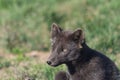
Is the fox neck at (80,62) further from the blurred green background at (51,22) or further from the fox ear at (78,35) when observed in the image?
the blurred green background at (51,22)

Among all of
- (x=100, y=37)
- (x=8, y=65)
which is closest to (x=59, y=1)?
(x=100, y=37)

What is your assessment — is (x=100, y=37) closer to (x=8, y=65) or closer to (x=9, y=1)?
(x=8, y=65)

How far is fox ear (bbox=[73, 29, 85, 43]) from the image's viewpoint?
8.84 m

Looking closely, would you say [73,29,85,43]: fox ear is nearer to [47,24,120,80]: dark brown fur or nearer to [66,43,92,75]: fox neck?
[47,24,120,80]: dark brown fur

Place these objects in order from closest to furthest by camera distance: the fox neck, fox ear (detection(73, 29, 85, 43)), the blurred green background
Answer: fox ear (detection(73, 29, 85, 43))
the fox neck
the blurred green background

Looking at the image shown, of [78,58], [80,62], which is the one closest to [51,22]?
[80,62]

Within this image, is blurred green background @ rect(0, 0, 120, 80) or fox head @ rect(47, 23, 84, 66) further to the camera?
blurred green background @ rect(0, 0, 120, 80)

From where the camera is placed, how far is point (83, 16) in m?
15.9

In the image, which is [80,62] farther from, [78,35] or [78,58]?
[78,35]

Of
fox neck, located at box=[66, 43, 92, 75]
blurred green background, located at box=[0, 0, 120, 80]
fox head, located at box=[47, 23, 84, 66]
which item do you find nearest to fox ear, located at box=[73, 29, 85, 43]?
fox head, located at box=[47, 23, 84, 66]

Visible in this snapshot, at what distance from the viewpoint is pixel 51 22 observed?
1539 centimetres

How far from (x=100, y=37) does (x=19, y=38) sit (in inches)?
110

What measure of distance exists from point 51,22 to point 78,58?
649cm

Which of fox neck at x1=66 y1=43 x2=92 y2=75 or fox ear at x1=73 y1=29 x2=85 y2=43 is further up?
fox ear at x1=73 y1=29 x2=85 y2=43
